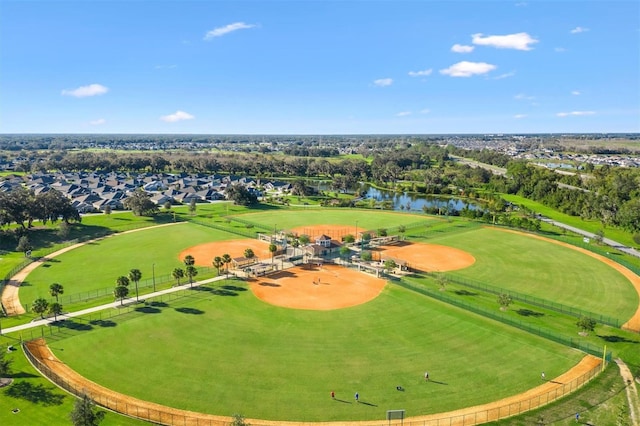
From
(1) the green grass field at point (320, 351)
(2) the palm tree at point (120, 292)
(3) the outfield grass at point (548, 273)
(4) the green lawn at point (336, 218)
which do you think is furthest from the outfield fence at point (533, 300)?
(2) the palm tree at point (120, 292)

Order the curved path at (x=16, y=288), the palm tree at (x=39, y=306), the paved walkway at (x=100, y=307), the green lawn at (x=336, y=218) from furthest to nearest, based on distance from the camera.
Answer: the green lawn at (x=336, y=218), the curved path at (x=16, y=288), the palm tree at (x=39, y=306), the paved walkway at (x=100, y=307)

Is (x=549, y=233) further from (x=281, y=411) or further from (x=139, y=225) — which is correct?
(x=139, y=225)

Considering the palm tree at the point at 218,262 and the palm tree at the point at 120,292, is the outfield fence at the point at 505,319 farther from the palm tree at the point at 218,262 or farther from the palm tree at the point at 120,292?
the palm tree at the point at 120,292

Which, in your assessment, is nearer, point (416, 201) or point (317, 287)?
point (317, 287)

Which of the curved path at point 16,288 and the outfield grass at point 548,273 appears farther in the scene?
the outfield grass at point 548,273

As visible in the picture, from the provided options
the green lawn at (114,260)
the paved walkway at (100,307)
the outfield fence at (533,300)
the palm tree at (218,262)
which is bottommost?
the outfield fence at (533,300)

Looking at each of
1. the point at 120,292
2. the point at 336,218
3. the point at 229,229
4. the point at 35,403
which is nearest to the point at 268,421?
the point at 35,403

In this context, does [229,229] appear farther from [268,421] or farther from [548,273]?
[548,273]
